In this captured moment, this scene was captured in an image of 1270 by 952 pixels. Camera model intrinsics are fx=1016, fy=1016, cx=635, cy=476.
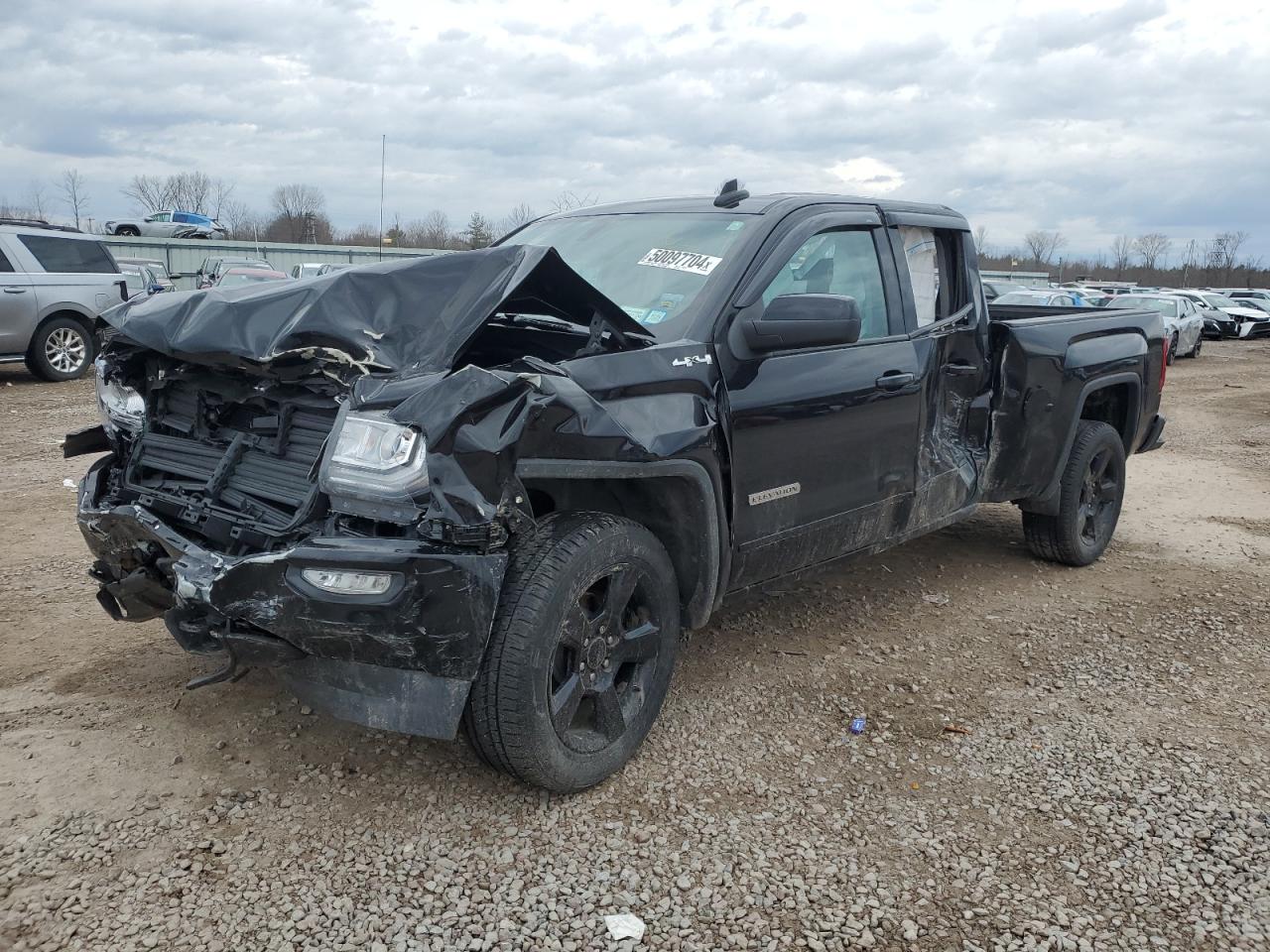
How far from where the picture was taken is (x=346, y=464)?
2713 millimetres

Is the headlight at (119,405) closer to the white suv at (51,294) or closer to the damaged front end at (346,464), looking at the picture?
the damaged front end at (346,464)

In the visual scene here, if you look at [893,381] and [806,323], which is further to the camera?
[893,381]

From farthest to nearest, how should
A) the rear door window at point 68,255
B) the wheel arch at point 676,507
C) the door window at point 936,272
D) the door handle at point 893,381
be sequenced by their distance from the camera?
1. the rear door window at point 68,255
2. the door window at point 936,272
3. the door handle at point 893,381
4. the wheel arch at point 676,507

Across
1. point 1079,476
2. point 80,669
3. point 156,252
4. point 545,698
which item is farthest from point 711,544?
point 156,252

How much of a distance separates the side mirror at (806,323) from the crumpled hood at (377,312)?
0.41m

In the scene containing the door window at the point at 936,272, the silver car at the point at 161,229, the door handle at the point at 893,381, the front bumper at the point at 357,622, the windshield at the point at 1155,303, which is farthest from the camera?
the silver car at the point at 161,229

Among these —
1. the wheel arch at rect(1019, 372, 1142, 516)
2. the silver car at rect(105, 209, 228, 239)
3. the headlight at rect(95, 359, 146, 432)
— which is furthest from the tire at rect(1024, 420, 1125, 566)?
the silver car at rect(105, 209, 228, 239)

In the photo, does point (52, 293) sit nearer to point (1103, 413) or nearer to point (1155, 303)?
point (1103, 413)

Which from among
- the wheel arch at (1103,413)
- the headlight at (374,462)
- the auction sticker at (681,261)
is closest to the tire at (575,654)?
the headlight at (374,462)

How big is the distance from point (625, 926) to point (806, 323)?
1.92 meters

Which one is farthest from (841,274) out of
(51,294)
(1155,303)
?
(1155,303)

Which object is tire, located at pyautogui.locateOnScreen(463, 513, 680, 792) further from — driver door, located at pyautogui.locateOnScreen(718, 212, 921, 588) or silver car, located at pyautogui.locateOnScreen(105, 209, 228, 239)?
silver car, located at pyautogui.locateOnScreen(105, 209, 228, 239)

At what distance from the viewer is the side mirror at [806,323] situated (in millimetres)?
3363

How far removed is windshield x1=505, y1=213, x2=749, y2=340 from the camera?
359 cm
